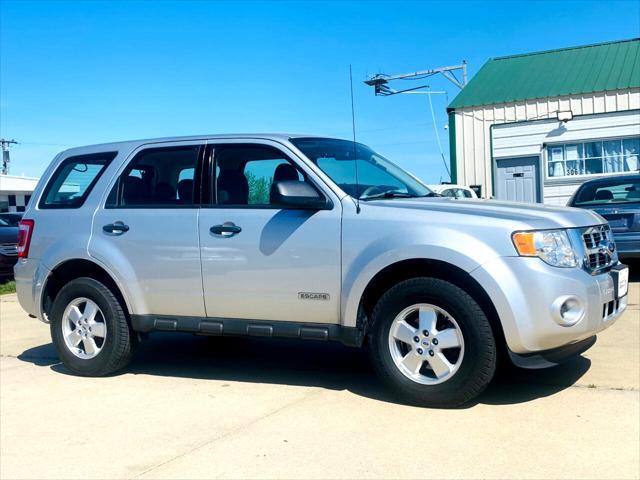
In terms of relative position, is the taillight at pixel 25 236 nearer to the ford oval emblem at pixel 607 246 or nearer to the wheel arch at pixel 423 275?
the wheel arch at pixel 423 275

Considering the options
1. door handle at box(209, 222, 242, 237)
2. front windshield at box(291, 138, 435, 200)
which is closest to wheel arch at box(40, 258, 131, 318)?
door handle at box(209, 222, 242, 237)

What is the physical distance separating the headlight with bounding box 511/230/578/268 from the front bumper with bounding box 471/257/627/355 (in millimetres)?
43

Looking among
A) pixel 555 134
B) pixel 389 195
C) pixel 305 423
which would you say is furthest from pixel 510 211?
pixel 555 134

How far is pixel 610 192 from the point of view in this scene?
10.3 meters

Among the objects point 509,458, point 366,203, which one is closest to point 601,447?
point 509,458

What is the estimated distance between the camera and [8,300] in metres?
11.5

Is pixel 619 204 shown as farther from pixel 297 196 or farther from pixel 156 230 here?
pixel 156 230

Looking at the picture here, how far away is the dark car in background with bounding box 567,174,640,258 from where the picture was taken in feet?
31.3

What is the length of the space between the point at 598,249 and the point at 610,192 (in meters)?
6.18

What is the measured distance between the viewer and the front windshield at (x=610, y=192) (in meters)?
10.1

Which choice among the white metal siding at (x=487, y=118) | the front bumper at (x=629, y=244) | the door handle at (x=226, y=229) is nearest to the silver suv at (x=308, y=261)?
the door handle at (x=226, y=229)

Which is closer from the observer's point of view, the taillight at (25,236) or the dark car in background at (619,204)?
the taillight at (25,236)

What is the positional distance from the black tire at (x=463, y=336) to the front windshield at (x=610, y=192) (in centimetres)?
650

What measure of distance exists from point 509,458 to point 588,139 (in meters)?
16.2
